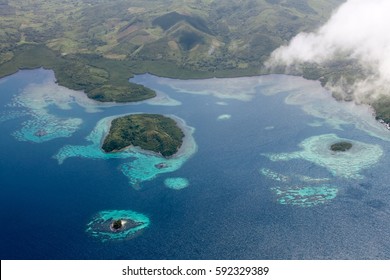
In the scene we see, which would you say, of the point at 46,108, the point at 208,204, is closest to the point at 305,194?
the point at 208,204

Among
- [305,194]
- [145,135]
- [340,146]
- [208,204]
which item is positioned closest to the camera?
[208,204]

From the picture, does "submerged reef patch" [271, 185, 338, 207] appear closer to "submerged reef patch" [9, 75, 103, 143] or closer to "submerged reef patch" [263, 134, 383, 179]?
"submerged reef patch" [263, 134, 383, 179]

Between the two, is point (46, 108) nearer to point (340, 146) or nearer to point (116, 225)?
point (116, 225)

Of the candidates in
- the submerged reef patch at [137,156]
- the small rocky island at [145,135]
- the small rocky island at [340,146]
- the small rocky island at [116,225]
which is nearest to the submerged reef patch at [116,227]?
the small rocky island at [116,225]

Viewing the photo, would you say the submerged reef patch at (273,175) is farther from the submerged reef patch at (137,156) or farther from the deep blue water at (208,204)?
the submerged reef patch at (137,156)

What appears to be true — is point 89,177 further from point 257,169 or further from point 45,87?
point 45,87

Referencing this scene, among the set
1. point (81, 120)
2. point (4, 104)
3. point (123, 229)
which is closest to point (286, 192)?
point (123, 229)
